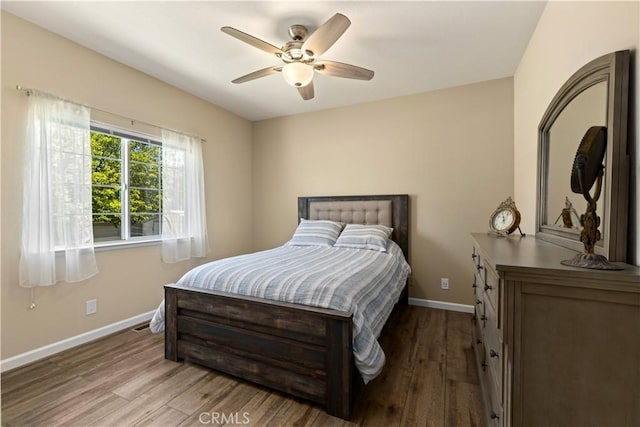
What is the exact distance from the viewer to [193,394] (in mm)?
1766

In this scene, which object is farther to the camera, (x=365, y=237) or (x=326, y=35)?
(x=365, y=237)

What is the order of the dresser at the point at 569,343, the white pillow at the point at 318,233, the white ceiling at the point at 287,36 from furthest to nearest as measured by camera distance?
the white pillow at the point at 318,233
the white ceiling at the point at 287,36
the dresser at the point at 569,343

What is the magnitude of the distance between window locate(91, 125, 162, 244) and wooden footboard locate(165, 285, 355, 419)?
1181mm

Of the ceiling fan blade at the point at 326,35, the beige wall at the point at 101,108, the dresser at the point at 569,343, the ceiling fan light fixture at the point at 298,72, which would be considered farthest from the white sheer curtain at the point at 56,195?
the dresser at the point at 569,343

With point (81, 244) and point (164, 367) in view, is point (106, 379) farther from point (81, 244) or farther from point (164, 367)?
point (81, 244)

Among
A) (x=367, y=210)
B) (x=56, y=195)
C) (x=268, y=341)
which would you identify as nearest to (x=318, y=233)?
Answer: (x=367, y=210)

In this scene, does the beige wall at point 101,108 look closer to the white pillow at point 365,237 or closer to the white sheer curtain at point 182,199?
the white sheer curtain at point 182,199

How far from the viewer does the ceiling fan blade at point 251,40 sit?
1.79 metres

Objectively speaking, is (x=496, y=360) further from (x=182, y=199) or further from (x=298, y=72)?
(x=182, y=199)

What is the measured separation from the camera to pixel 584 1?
1.39m

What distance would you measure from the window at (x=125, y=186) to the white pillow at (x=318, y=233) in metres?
1.62

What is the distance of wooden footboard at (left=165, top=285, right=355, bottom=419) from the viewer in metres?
1.55

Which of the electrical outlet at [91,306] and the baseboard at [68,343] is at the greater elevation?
the electrical outlet at [91,306]

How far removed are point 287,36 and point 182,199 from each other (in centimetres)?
211
